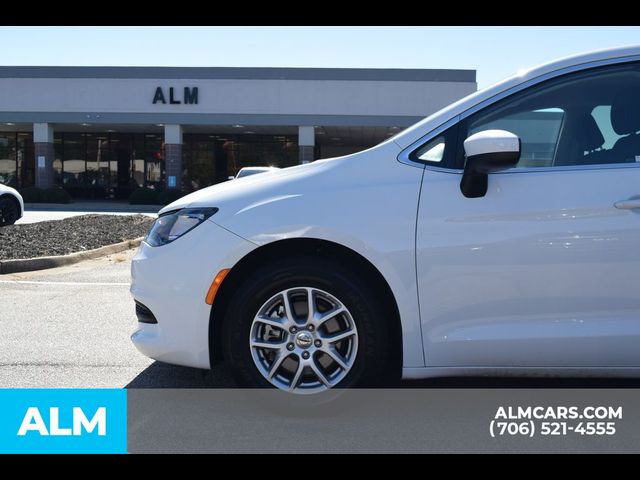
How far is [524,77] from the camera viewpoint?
3.47m

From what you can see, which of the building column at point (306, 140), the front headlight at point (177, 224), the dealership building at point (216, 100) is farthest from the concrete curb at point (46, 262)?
the building column at point (306, 140)

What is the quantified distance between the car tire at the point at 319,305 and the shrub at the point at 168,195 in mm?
25768

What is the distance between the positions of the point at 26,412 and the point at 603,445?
3.00 meters

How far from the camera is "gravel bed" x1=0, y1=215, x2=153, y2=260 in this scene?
9.62 metres

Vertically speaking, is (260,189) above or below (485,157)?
below

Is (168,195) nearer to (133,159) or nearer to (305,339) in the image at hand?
(133,159)

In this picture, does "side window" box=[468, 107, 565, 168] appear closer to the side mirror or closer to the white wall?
the side mirror

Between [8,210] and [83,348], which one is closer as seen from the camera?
[83,348]

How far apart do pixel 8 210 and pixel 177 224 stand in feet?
37.7

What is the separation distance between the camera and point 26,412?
138 inches

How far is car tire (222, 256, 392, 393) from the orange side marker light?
0.10 metres

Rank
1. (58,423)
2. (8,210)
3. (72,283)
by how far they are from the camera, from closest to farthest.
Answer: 1. (58,423)
2. (72,283)
3. (8,210)

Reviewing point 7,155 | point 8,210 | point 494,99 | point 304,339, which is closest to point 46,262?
point 8,210
